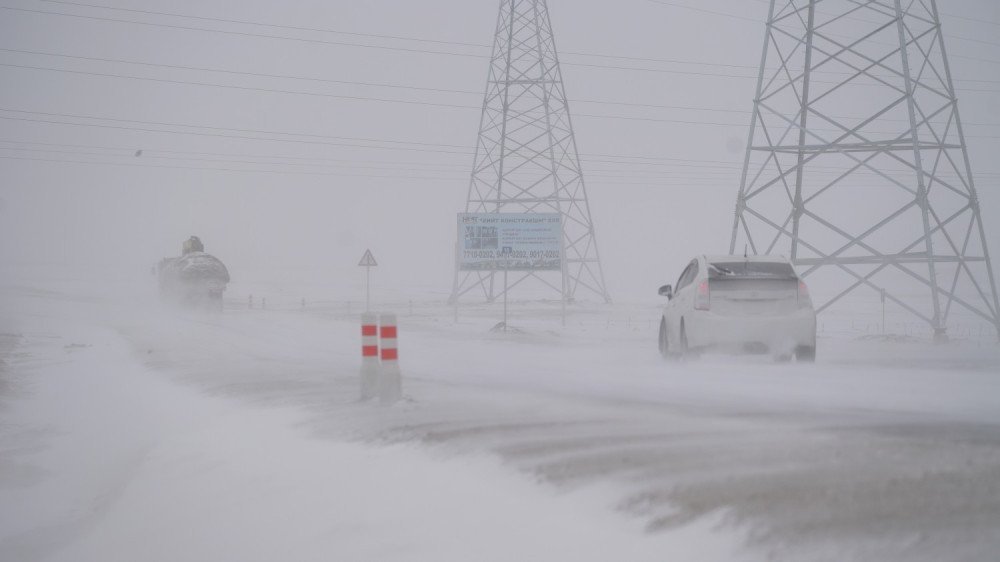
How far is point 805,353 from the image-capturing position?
43.4 feet

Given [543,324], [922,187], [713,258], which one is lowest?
[543,324]

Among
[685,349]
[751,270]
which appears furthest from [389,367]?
[751,270]

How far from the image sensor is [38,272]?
8056 centimetres

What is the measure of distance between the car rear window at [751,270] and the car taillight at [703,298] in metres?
0.20

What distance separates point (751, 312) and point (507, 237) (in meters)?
16.8

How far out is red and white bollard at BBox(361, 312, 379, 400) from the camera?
9.32 metres

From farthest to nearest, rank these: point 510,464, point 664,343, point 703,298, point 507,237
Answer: point 507,237 → point 664,343 → point 703,298 → point 510,464

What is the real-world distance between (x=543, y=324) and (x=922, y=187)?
46.1 feet

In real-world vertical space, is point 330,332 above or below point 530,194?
below

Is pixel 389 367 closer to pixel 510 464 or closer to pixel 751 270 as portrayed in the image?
pixel 510 464

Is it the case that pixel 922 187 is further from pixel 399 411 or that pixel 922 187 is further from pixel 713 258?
pixel 399 411

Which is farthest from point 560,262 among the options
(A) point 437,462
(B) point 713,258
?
(A) point 437,462

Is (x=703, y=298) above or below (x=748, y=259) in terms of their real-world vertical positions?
below

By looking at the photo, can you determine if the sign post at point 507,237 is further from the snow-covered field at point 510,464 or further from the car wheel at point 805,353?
the car wheel at point 805,353
